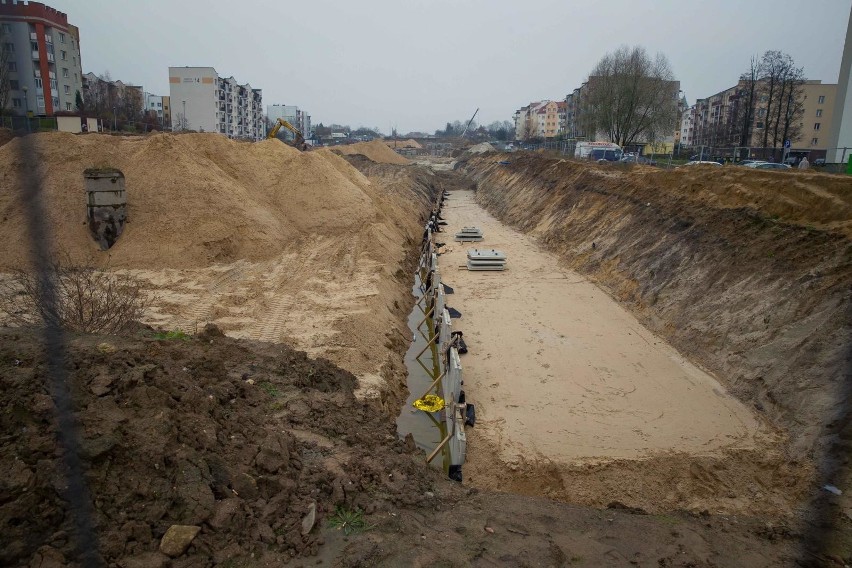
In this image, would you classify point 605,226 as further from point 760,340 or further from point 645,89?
point 645,89

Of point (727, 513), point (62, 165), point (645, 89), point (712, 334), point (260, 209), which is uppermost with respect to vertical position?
point (645, 89)

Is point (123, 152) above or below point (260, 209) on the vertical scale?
above

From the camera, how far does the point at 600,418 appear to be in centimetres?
960

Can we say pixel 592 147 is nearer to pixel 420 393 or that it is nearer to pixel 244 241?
pixel 244 241

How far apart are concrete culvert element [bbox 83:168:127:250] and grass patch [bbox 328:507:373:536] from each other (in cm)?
1385

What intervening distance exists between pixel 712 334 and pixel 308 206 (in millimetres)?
14307

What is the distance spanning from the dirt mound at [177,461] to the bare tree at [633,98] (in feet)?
136

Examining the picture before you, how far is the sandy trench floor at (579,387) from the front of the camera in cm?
889

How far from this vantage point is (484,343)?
13023mm

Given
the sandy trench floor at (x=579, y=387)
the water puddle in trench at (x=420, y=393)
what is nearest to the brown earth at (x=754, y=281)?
the sandy trench floor at (x=579, y=387)

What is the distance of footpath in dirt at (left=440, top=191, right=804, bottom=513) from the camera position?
26.0 feet

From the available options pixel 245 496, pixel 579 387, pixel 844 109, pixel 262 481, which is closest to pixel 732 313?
pixel 579 387

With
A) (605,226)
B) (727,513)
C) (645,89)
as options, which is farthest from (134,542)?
(645,89)

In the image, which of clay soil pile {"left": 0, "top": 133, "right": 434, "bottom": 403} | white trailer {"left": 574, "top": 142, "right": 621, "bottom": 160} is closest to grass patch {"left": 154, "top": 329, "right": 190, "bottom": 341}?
clay soil pile {"left": 0, "top": 133, "right": 434, "bottom": 403}
